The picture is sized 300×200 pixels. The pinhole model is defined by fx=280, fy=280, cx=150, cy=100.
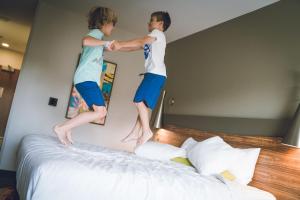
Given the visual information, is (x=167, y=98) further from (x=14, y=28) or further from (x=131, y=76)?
(x=14, y=28)

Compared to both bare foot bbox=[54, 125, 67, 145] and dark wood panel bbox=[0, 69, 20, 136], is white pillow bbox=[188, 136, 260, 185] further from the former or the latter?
dark wood panel bbox=[0, 69, 20, 136]

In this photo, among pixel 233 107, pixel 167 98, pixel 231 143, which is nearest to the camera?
pixel 231 143

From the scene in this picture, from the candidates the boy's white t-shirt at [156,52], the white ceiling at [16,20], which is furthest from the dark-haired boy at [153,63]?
the white ceiling at [16,20]

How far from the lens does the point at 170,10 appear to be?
362cm

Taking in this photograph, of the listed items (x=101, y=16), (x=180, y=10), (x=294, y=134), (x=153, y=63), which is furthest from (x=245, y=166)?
(x=180, y=10)

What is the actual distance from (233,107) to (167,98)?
149 cm

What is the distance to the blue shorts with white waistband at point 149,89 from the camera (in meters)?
2.45

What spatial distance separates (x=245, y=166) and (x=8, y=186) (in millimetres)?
2705

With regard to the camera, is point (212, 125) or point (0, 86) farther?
point (0, 86)

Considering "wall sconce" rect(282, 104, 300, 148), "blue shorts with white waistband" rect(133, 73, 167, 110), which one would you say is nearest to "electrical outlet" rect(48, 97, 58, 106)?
"blue shorts with white waistband" rect(133, 73, 167, 110)

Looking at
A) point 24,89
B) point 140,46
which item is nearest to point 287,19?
point 140,46

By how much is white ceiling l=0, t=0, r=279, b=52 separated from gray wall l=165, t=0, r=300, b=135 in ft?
0.43

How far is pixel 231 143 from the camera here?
2992mm

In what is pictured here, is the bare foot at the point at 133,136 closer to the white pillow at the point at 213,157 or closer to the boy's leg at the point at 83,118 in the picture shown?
the boy's leg at the point at 83,118
